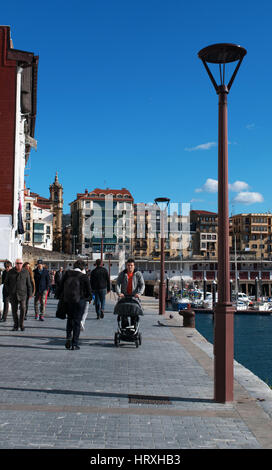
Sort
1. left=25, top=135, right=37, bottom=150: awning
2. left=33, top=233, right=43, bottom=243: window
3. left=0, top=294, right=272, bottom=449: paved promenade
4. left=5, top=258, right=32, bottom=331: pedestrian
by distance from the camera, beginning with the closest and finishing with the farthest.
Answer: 1. left=0, top=294, right=272, bottom=449: paved promenade
2. left=5, top=258, right=32, bottom=331: pedestrian
3. left=25, top=135, right=37, bottom=150: awning
4. left=33, top=233, right=43, bottom=243: window

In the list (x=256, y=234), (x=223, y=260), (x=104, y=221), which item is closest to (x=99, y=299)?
(x=223, y=260)

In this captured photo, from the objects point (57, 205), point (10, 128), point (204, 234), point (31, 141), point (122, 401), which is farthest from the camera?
point (204, 234)

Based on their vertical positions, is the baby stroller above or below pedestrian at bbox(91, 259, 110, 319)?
below

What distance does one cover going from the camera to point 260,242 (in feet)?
441

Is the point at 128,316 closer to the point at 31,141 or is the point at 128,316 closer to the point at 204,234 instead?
the point at 31,141

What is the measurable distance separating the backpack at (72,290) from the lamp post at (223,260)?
4591 millimetres

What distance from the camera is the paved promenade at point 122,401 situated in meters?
5.02

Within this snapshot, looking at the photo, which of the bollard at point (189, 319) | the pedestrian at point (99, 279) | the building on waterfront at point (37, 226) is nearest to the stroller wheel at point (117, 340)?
the bollard at point (189, 319)

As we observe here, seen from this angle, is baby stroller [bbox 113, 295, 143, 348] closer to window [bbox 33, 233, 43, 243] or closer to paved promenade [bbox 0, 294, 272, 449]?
paved promenade [bbox 0, 294, 272, 449]

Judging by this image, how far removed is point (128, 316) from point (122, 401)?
465 cm

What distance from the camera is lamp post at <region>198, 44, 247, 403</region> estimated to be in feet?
21.9

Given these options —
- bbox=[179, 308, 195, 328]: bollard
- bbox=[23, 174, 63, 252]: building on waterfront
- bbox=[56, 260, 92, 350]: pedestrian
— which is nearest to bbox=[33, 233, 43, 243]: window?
bbox=[23, 174, 63, 252]: building on waterfront

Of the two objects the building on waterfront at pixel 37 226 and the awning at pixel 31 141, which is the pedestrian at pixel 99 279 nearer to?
the awning at pixel 31 141

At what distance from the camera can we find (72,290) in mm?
10891
